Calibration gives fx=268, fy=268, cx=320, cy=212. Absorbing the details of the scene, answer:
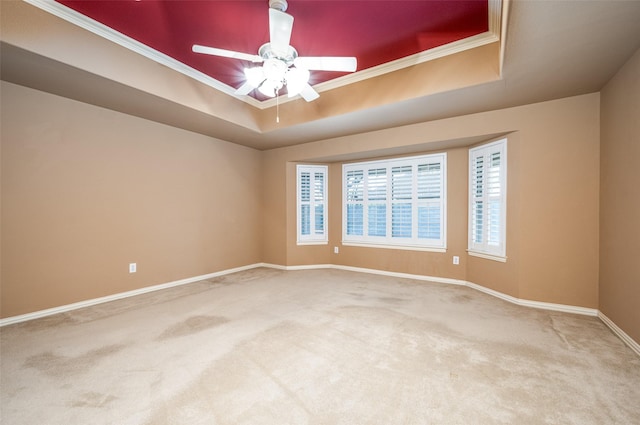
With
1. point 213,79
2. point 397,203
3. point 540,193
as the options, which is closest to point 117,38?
point 213,79

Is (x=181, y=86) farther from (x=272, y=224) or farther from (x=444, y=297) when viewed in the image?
(x=444, y=297)

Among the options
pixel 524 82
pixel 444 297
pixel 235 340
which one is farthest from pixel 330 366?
pixel 524 82

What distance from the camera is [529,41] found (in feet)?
6.84

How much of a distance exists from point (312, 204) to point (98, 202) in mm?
3409

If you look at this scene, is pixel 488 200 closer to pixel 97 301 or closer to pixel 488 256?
pixel 488 256

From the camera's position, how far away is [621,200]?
2512 mm

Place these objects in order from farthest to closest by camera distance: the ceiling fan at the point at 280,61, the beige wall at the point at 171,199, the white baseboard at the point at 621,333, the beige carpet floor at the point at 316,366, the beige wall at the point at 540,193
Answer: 1. the beige wall at the point at 540,193
2. the beige wall at the point at 171,199
3. the white baseboard at the point at 621,333
4. the ceiling fan at the point at 280,61
5. the beige carpet floor at the point at 316,366

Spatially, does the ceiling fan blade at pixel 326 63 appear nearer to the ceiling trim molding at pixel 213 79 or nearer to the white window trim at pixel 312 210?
the ceiling trim molding at pixel 213 79

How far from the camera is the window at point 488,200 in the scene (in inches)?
142

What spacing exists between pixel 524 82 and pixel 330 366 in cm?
329

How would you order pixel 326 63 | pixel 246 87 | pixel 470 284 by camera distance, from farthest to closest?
pixel 470 284 < pixel 246 87 < pixel 326 63

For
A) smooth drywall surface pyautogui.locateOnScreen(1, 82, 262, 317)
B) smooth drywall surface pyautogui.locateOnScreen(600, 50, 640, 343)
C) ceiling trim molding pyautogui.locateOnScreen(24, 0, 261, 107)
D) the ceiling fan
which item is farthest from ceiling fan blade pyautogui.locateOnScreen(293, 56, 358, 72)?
smooth drywall surface pyautogui.locateOnScreen(1, 82, 262, 317)

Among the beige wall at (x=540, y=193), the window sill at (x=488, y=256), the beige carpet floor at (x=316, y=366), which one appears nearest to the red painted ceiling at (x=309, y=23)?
the beige wall at (x=540, y=193)

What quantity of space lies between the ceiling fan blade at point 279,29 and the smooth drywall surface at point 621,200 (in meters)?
2.87
